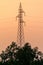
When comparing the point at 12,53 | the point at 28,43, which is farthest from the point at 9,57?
the point at 28,43

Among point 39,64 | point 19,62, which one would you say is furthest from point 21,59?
point 39,64

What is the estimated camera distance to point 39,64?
4794 centimetres

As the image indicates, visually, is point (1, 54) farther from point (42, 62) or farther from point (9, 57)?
point (42, 62)

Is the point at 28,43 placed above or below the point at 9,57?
above

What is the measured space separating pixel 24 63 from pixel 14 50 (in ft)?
12.0

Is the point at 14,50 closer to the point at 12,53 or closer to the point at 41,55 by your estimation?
the point at 12,53

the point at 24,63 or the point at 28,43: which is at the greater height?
the point at 28,43

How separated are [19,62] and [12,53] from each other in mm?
2622

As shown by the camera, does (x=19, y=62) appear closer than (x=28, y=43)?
Yes

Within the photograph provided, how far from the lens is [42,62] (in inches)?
1935

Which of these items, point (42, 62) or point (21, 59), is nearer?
point (21, 59)

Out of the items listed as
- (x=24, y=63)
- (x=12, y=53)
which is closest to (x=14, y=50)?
(x=12, y=53)

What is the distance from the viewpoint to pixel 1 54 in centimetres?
4812

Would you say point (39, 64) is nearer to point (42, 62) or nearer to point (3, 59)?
point (42, 62)
